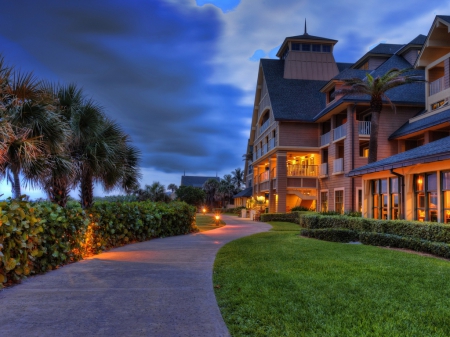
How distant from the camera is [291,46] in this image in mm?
39281

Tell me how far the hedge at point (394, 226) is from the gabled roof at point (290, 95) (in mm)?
16659

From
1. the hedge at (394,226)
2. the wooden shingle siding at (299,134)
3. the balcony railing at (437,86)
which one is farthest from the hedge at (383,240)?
the wooden shingle siding at (299,134)

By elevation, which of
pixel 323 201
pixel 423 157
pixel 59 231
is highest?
pixel 423 157

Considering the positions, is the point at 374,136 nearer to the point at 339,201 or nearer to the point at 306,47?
the point at 339,201

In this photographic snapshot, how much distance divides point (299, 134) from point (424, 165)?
1987cm

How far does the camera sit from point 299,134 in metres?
33.2

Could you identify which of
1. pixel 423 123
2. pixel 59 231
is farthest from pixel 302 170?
pixel 59 231

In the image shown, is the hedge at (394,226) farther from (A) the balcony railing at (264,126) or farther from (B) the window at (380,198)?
(A) the balcony railing at (264,126)

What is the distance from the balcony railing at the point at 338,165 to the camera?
27139 mm

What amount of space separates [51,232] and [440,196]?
39.9 ft

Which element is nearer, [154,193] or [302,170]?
[302,170]

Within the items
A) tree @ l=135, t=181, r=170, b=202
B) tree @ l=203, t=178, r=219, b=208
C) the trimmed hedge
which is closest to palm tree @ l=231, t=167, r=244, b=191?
tree @ l=203, t=178, r=219, b=208

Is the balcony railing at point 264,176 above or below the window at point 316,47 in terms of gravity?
below

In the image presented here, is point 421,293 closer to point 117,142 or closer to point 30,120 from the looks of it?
point 30,120
